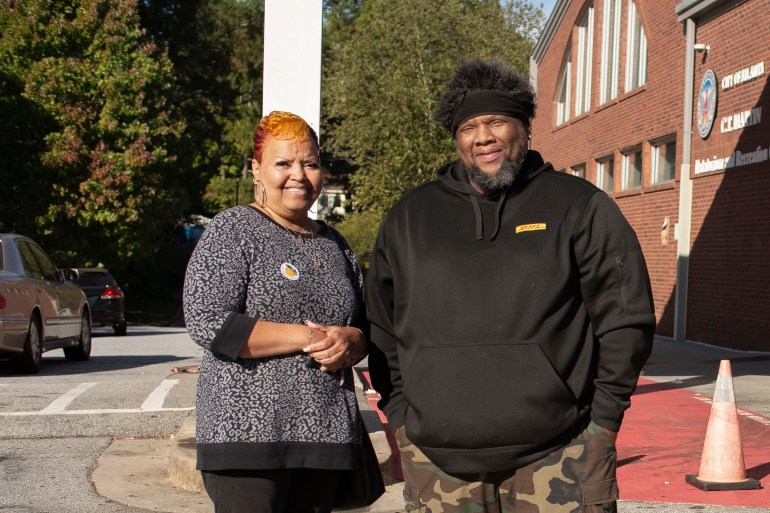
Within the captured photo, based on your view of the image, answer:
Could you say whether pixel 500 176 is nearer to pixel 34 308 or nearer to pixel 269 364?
pixel 269 364

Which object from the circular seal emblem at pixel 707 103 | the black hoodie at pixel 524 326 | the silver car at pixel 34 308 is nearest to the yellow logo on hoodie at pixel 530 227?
→ the black hoodie at pixel 524 326

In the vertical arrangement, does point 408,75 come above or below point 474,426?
above

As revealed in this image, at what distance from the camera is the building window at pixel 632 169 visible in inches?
915

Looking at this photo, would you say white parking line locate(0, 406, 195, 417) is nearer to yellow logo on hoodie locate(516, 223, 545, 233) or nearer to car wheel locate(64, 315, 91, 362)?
car wheel locate(64, 315, 91, 362)

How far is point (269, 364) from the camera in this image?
3391 millimetres

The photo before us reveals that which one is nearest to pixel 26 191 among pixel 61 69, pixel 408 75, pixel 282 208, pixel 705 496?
pixel 61 69

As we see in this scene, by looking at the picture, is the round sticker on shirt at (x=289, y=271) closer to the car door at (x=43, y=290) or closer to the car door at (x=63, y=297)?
the car door at (x=43, y=290)

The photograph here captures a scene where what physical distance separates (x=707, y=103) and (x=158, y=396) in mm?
12013

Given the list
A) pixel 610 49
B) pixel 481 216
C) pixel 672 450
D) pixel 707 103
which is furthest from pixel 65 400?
pixel 610 49

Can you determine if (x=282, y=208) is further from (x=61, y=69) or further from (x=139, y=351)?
(x=61, y=69)

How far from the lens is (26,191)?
1191 inches

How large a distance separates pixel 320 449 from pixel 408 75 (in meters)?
33.6

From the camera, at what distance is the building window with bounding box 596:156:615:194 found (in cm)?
2514

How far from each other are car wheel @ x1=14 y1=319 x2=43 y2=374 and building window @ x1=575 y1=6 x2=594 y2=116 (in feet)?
55.4
